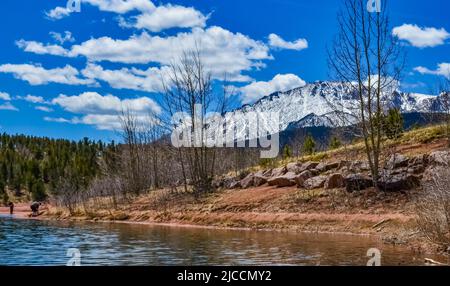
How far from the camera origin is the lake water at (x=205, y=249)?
1455 cm

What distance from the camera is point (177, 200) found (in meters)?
38.0

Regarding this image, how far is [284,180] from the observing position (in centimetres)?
3316

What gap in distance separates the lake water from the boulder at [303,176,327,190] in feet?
22.8

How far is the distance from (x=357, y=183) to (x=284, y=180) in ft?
19.4

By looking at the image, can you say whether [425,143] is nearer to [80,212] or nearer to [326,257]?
[326,257]

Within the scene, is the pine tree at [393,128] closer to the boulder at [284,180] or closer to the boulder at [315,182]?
the boulder at [315,182]

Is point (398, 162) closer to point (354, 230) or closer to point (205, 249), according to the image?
point (354, 230)

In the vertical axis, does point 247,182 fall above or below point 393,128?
below

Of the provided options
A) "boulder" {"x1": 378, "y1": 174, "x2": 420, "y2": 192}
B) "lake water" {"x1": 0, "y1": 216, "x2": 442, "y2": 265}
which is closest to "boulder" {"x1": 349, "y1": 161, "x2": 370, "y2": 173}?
"boulder" {"x1": 378, "y1": 174, "x2": 420, "y2": 192}

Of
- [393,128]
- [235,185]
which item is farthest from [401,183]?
[235,185]

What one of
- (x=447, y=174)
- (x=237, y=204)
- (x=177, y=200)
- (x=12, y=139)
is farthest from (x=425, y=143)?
(x=12, y=139)

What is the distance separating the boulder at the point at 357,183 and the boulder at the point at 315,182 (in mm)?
2224

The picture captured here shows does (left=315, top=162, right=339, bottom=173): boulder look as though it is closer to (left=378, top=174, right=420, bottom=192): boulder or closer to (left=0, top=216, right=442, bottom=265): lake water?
(left=378, top=174, right=420, bottom=192): boulder

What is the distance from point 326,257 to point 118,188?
4194 centimetres
